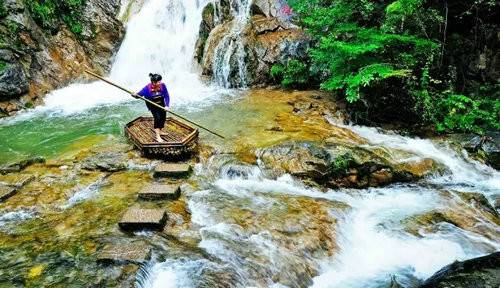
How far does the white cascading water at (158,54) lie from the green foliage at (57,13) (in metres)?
2.20

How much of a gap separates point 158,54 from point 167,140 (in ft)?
33.7

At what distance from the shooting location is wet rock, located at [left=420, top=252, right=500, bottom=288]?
13.9 ft

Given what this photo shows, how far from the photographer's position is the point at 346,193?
750cm

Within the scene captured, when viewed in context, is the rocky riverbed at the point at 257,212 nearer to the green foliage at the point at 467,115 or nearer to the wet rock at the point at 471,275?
the wet rock at the point at 471,275

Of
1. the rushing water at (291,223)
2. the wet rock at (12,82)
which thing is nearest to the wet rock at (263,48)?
the rushing water at (291,223)

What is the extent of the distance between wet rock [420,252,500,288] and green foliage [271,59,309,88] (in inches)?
383

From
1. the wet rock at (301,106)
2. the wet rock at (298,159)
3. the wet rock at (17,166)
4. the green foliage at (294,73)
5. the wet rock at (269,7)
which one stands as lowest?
the wet rock at (17,166)

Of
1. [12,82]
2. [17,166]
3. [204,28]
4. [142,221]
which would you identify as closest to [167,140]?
[17,166]

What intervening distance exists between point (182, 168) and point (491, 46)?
9555 millimetres

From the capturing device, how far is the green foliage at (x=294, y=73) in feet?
45.0

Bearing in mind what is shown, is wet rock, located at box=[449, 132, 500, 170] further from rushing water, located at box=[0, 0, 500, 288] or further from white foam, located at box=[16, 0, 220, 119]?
white foam, located at box=[16, 0, 220, 119]

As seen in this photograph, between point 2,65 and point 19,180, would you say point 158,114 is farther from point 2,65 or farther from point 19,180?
point 2,65

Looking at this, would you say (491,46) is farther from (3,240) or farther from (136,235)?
(3,240)

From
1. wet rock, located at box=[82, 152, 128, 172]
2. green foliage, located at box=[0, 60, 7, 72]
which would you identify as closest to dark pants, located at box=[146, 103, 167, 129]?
wet rock, located at box=[82, 152, 128, 172]
